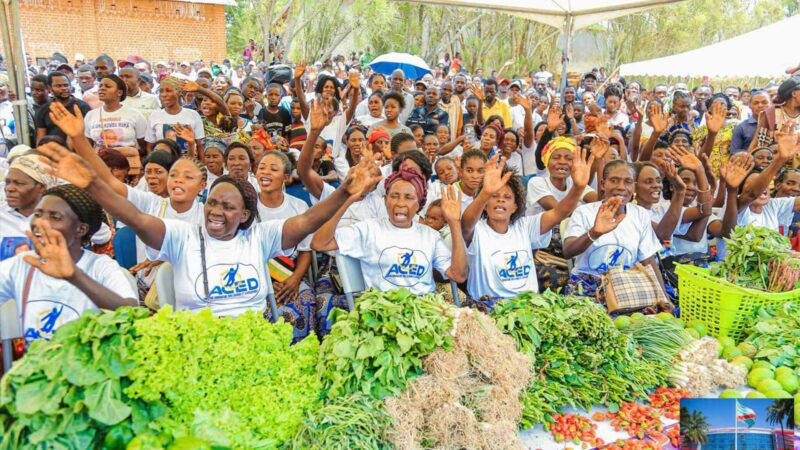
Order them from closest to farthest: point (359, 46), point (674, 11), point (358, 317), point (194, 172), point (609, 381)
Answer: point (358, 317), point (609, 381), point (194, 172), point (359, 46), point (674, 11)

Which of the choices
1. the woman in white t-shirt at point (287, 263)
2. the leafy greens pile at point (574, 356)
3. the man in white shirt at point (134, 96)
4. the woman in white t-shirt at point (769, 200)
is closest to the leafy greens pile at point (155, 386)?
the leafy greens pile at point (574, 356)

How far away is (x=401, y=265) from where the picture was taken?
3.71 metres

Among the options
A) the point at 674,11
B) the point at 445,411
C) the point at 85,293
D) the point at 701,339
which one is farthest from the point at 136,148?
the point at 674,11

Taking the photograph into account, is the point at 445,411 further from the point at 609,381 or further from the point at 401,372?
the point at 609,381

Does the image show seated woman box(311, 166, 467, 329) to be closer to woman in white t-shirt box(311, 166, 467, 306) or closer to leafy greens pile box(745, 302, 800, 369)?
woman in white t-shirt box(311, 166, 467, 306)

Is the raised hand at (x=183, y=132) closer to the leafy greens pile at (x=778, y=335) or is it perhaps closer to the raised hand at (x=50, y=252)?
the raised hand at (x=50, y=252)

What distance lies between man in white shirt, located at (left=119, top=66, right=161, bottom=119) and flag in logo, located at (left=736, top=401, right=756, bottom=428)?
6.49m

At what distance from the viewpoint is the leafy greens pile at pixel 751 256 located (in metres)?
3.88

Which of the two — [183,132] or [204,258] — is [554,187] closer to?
[204,258]

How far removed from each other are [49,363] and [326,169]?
3931 mm

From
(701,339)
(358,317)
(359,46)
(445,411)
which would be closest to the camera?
(445,411)

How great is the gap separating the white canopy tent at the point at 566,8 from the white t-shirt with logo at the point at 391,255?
5.11 metres

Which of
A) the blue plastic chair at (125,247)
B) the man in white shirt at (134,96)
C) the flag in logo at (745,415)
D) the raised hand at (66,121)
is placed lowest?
the flag in logo at (745,415)

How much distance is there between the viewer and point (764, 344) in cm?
348
